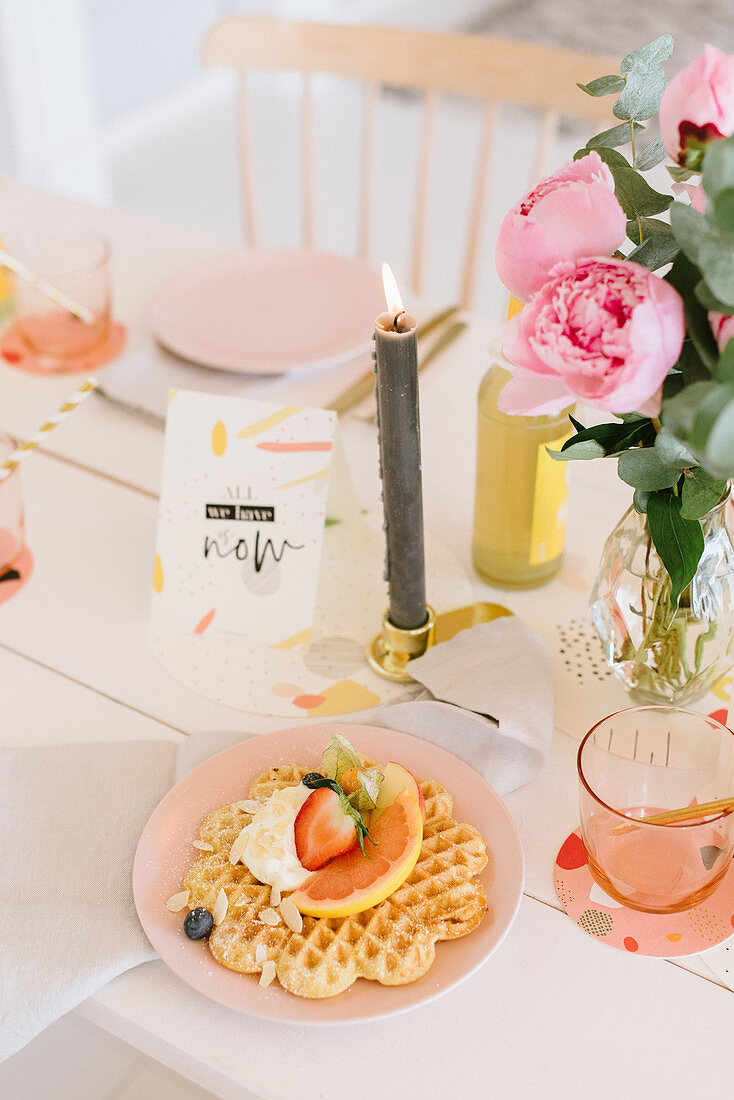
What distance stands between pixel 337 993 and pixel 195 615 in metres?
0.41

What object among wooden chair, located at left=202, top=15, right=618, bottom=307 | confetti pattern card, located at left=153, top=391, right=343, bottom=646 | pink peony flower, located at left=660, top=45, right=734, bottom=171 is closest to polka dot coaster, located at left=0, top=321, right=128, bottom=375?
confetti pattern card, located at left=153, top=391, right=343, bottom=646

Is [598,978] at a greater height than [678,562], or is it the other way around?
[678,562]

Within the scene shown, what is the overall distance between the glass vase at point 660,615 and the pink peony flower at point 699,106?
26 centimetres

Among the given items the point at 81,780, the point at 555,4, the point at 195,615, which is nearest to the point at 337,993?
the point at 81,780

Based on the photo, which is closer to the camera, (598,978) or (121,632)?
(598,978)

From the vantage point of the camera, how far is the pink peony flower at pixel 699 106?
55cm

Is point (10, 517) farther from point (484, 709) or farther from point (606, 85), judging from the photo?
point (606, 85)

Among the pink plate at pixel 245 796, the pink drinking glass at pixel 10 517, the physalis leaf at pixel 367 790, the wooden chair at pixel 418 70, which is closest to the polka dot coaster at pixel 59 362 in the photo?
the pink drinking glass at pixel 10 517

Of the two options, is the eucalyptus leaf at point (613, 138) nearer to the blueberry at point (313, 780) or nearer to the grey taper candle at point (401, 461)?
the grey taper candle at point (401, 461)

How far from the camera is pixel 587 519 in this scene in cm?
107

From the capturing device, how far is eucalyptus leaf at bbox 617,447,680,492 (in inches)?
26.1

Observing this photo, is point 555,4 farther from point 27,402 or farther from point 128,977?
point 128,977

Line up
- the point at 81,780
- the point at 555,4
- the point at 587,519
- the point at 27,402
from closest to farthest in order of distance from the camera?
1. the point at 81,780
2. the point at 587,519
3. the point at 27,402
4. the point at 555,4

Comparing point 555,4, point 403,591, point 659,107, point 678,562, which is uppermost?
point 659,107
